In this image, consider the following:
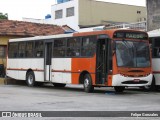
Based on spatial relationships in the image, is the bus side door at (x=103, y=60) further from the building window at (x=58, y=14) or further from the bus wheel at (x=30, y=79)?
the building window at (x=58, y=14)

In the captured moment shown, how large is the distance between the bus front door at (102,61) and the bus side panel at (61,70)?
2.58 m

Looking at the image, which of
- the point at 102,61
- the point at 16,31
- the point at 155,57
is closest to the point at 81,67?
the point at 102,61

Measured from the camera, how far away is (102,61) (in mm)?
22141

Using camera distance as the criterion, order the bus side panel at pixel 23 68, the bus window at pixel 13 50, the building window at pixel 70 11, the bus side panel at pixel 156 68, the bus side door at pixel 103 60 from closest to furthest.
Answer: the bus side door at pixel 103 60 < the bus side panel at pixel 156 68 < the bus side panel at pixel 23 68 < the bus window at pixel 13 50 < the building window at pixel 70 11

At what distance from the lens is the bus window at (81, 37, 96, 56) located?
22.7 metres

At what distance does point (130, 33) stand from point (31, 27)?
19.2 meters

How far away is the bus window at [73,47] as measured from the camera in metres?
23.9

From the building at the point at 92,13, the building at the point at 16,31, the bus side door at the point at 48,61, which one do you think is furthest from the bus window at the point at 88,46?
the building at the point at 92,13

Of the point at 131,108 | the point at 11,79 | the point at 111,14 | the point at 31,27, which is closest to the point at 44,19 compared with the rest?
the point at 111,14

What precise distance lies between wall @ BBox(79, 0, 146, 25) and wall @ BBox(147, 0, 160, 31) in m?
48.7

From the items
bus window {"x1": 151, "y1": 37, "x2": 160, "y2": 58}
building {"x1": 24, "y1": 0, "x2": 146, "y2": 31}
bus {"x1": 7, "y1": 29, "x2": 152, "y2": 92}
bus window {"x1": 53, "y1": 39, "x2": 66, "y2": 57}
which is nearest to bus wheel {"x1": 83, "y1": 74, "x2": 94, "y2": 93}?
bus {"x1": 7, "y1": 29, "x2": 152, "y2": 92}

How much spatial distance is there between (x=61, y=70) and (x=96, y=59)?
3472mm

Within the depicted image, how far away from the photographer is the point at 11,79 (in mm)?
31703

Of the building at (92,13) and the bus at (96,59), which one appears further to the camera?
the building at (92,13)
